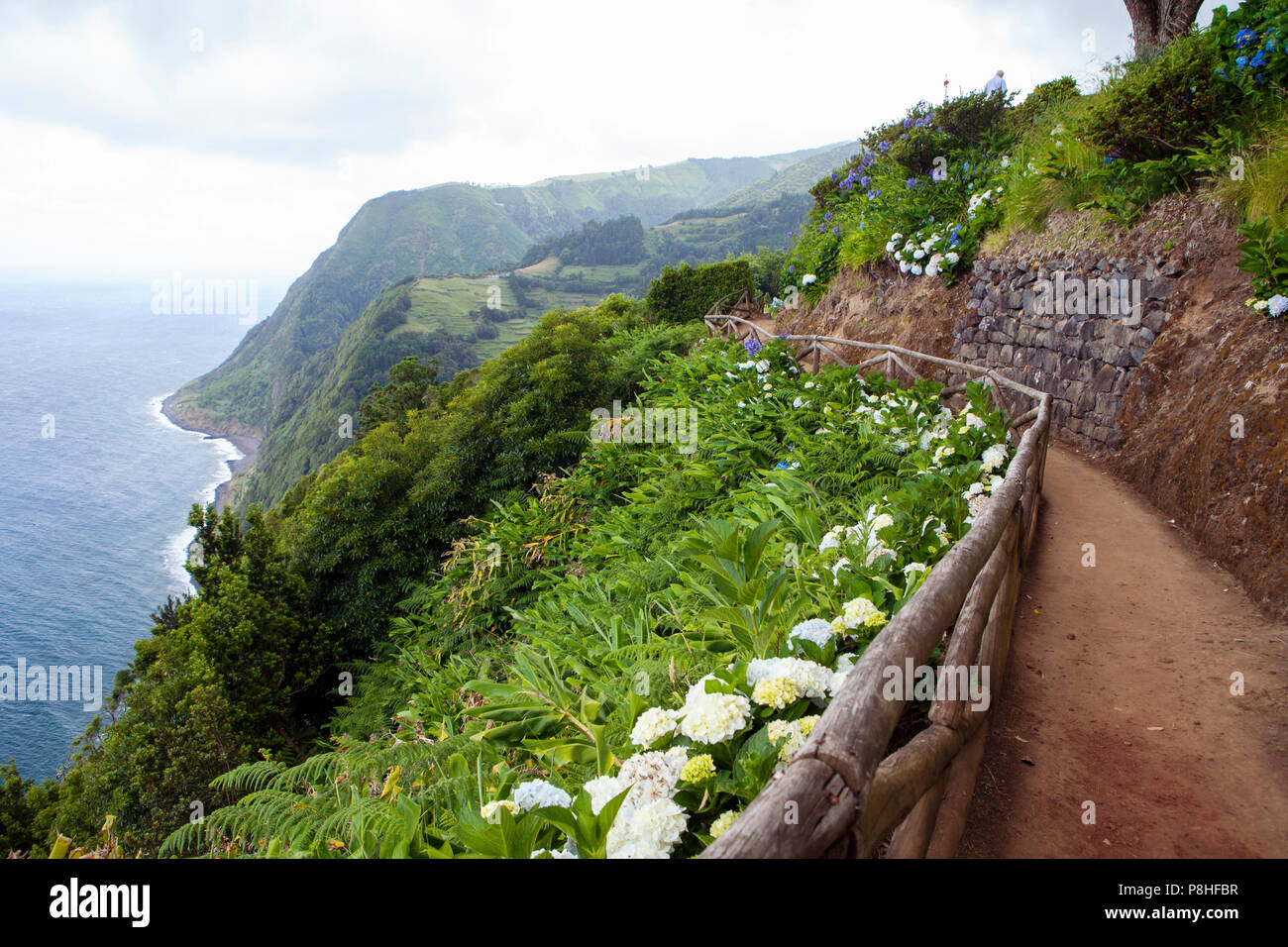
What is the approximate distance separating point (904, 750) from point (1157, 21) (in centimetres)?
1042

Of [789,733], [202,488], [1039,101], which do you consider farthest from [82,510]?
[789,733]

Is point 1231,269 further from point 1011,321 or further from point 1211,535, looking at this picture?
point 1011,321

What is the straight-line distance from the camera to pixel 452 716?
4.53 m

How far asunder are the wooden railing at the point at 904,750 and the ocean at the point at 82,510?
54.9 feet

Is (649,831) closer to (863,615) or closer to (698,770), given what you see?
(698,770)

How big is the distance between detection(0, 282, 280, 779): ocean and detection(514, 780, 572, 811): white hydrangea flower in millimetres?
15924

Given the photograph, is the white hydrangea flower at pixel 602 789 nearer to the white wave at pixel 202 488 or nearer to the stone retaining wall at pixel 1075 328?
the stone retaining wall at pixel 1075 328

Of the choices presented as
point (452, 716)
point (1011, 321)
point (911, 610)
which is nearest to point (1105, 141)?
point (1011, 321)

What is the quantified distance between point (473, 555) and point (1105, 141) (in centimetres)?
857

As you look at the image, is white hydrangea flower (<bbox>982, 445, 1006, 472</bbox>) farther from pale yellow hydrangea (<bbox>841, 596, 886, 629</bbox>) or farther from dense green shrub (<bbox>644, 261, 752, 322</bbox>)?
dense green shrub (<bbox>644, 261, 752, 322</bbox>)

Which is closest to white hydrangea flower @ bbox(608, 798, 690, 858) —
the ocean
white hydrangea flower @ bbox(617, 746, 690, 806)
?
white hydrangea flower @ bbox(617, 746, 690, 806)

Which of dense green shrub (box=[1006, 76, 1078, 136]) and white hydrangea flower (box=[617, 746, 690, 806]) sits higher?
dense green shrub (box=[1006, 76, 1078, 136])

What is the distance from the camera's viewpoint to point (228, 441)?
333 feet

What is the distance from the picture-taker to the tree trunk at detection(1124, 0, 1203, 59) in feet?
24.0
